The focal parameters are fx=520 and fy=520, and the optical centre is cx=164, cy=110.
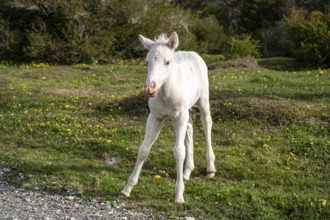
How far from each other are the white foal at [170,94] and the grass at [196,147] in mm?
459

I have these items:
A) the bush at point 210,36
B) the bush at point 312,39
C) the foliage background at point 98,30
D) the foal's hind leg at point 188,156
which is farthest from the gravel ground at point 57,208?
the bush at point 210,36

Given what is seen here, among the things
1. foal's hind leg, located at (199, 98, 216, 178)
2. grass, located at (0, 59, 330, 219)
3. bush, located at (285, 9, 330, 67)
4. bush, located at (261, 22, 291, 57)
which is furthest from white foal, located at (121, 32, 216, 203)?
bush, located at (261, 22, 291, 57)

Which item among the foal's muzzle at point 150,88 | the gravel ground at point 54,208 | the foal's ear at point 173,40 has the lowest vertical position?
the gravel ground at point 54,208

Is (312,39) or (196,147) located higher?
(312,39)

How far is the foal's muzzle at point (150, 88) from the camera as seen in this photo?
6363mm

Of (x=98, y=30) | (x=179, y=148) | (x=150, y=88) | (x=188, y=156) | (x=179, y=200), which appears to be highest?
(x=150, y=88)

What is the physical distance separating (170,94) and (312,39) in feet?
54.7

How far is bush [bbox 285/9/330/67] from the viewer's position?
71.4ft

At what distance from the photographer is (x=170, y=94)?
7.14 meters

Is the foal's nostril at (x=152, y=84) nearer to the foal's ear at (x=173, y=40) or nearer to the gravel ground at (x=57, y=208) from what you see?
the foal's ear at (x=173, y=40)

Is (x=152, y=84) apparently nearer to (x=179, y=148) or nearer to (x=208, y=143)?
(x=179, y=148)

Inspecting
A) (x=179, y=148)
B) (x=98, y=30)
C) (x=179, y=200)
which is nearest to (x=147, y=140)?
(x=179, y=148)

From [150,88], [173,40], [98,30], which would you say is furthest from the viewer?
[98,30]

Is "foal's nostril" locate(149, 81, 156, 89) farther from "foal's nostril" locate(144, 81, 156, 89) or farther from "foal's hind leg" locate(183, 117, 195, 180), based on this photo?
"foal's hind leg" locate(183, 117, 195, 180)
